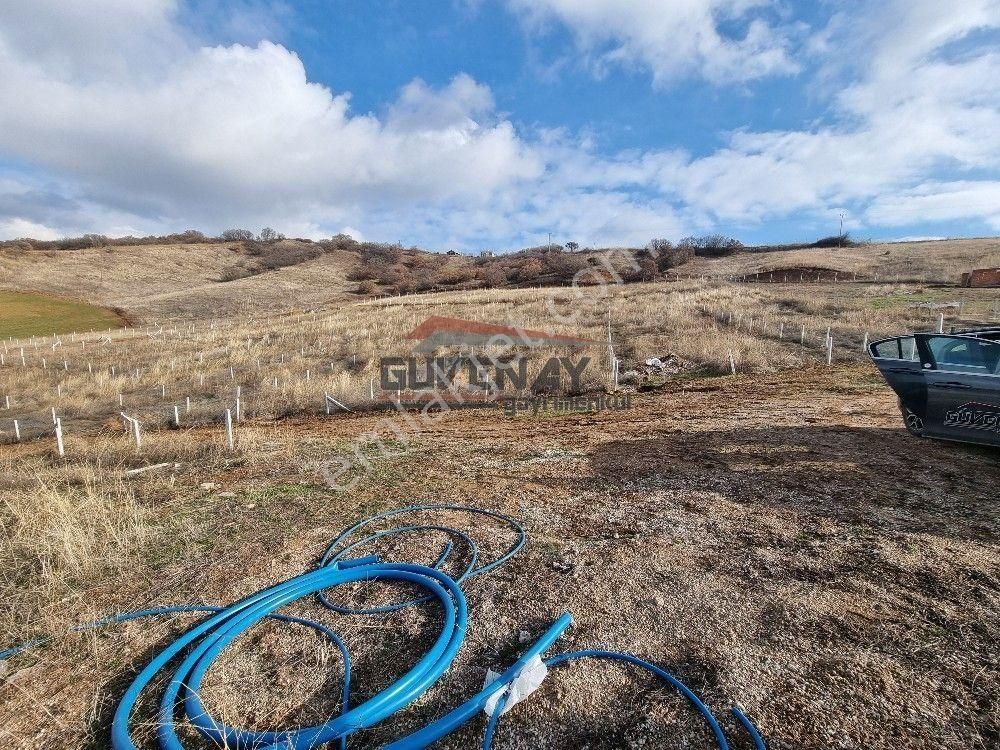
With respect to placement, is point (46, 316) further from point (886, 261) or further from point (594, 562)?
point (886, 261)

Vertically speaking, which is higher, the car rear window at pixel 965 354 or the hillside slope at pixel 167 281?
the hillside slope at pixel 167 281

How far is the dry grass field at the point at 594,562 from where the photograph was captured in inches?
94.8

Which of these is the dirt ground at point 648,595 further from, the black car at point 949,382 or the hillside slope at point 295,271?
the hillside slope at point 295,271

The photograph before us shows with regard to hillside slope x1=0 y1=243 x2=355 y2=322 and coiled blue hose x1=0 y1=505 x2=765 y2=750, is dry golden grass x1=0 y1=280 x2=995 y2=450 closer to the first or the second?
coiled blue hose x1=0 y1=505 x2=765 y2=750

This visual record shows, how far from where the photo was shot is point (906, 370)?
553 centimetres

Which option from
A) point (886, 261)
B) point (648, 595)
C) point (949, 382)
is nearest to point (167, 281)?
point (648, 595)

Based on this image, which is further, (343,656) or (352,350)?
(352,350)

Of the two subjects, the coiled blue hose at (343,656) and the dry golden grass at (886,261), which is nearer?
the coiled blue hose at (343,656)

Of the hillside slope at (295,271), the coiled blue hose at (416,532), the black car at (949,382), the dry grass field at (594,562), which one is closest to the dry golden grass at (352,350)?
the dry grass field at (594,562)

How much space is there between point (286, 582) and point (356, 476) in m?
2.65

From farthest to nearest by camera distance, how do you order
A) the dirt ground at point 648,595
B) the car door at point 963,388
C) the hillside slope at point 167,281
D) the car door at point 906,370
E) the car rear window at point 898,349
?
the hillside slope at point 167,281, the car rear window at point 898,349, the car door at point 906,370, the car door at point 963,388, the dirt ground at point 648,595

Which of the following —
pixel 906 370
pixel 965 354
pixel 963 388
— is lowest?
pixel 963 388

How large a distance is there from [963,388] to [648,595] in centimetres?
476

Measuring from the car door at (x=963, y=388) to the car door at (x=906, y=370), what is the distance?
0.29 ft
